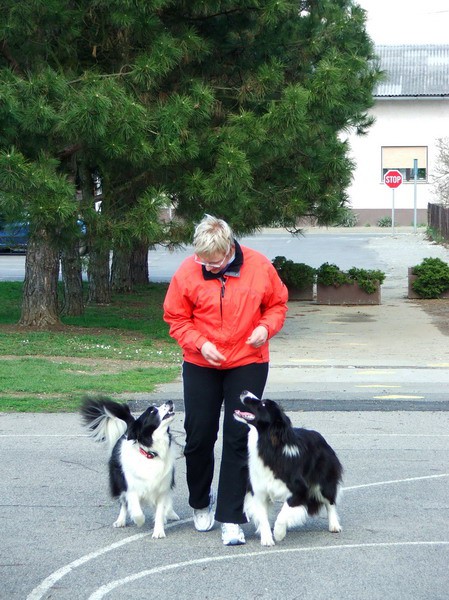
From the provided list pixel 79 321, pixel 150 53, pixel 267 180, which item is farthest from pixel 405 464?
pixel 79 321

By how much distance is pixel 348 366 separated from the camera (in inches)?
580

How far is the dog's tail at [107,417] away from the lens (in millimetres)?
6805

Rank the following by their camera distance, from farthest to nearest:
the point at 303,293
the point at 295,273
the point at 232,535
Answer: the point at 303,293, the point at 295,273, the point at 232,535

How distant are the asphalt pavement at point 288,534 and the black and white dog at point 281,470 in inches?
8.9

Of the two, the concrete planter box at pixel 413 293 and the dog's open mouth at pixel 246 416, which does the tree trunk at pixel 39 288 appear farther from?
the dog's open mouth at pixel 246 416

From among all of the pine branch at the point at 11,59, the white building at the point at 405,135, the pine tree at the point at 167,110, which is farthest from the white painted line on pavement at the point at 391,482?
the white building at the point at 405,135

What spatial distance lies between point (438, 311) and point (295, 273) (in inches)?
161

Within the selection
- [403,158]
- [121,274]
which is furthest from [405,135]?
[121,274]

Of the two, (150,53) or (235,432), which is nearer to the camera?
(235,432)

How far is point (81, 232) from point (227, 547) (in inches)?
383

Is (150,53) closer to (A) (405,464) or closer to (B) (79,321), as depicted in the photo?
(B) (79,321)

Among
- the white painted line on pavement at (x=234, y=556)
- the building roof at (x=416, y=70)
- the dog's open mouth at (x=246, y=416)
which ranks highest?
the building roof at (x=416, y=70)

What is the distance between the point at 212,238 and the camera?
6008mm

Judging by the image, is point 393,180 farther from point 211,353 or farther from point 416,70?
point 211,353
